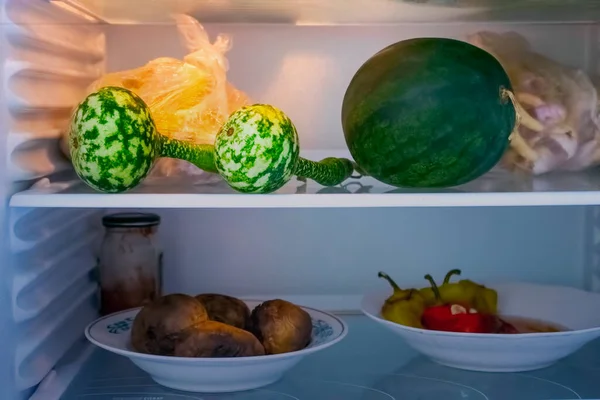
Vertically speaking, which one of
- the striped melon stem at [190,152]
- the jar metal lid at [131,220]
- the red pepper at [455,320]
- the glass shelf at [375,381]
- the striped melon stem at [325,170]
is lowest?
the glass shelf at [375,381]

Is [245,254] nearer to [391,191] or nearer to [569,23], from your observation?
[391,191]

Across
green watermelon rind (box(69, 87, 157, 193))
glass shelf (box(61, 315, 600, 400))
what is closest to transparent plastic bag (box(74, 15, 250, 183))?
green watermelon rind (box(69, 87, 157, 193))

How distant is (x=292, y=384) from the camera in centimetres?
108

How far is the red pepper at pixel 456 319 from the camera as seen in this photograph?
44.1 inches

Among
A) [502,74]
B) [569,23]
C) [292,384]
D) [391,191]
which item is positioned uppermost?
[569,23]

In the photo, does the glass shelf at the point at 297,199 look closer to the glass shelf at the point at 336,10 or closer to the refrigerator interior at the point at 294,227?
the refrigerator interior at the point at 294,227

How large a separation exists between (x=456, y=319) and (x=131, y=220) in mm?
563

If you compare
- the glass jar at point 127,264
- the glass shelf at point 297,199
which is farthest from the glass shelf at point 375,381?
the glass shelf at point 297,199

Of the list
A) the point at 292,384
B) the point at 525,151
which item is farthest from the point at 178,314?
the point at 525,151

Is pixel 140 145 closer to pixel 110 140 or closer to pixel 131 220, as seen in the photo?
pixel 110 140

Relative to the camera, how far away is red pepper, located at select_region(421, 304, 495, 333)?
112cm

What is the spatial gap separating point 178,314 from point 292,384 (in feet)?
0.65

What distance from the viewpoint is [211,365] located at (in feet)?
3.18

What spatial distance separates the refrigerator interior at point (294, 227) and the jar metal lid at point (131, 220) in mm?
27
